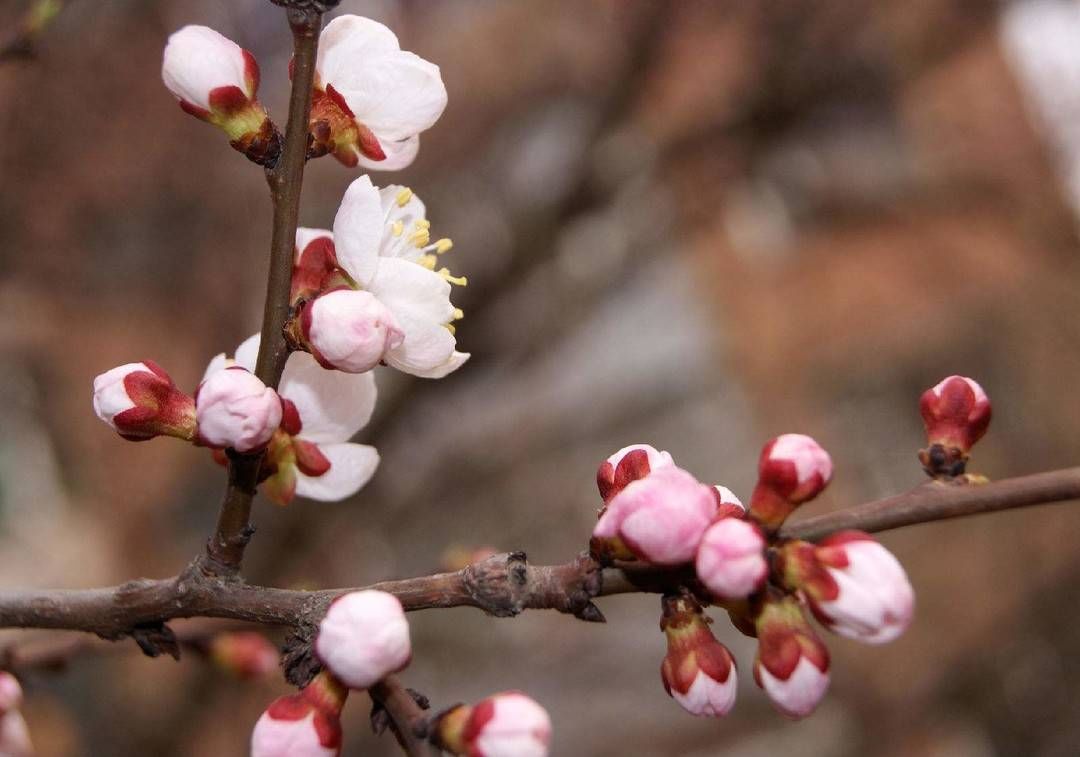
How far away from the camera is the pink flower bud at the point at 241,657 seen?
3.09ft

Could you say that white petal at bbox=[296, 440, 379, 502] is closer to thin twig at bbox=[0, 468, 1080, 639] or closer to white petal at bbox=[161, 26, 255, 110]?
thin twig at bbox=[0, 468, 1080, 639]

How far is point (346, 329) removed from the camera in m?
0.50

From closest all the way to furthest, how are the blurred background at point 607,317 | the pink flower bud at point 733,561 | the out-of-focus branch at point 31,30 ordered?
1. the pink flower bud at point 733,561
2. the out-of-focus branch at point 31,30
3. the blurred background at point 607,317

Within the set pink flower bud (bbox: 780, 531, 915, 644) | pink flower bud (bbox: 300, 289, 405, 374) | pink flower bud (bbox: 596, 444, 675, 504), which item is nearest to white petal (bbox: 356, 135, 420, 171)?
pink flower bud (bbox: 300, 289, 405, 374)

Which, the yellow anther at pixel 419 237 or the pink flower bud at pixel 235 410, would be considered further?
the yellow anther at pixel 419 237

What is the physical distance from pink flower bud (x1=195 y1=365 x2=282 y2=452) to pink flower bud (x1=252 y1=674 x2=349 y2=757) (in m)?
0.14

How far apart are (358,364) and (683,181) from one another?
282 centimetres

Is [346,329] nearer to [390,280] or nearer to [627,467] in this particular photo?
[390,280]

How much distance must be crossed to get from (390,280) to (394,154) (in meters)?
0.10

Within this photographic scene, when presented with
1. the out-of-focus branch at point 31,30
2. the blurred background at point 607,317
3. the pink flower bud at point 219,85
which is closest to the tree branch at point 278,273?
the pink flower bud at point 219,85

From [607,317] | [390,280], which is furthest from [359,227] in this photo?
[607,317]

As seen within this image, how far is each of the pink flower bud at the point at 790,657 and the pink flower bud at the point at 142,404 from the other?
35 centimetres

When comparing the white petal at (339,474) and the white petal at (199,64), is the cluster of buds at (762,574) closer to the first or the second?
the white petal at (339,474)

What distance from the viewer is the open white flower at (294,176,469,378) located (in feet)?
1.71
